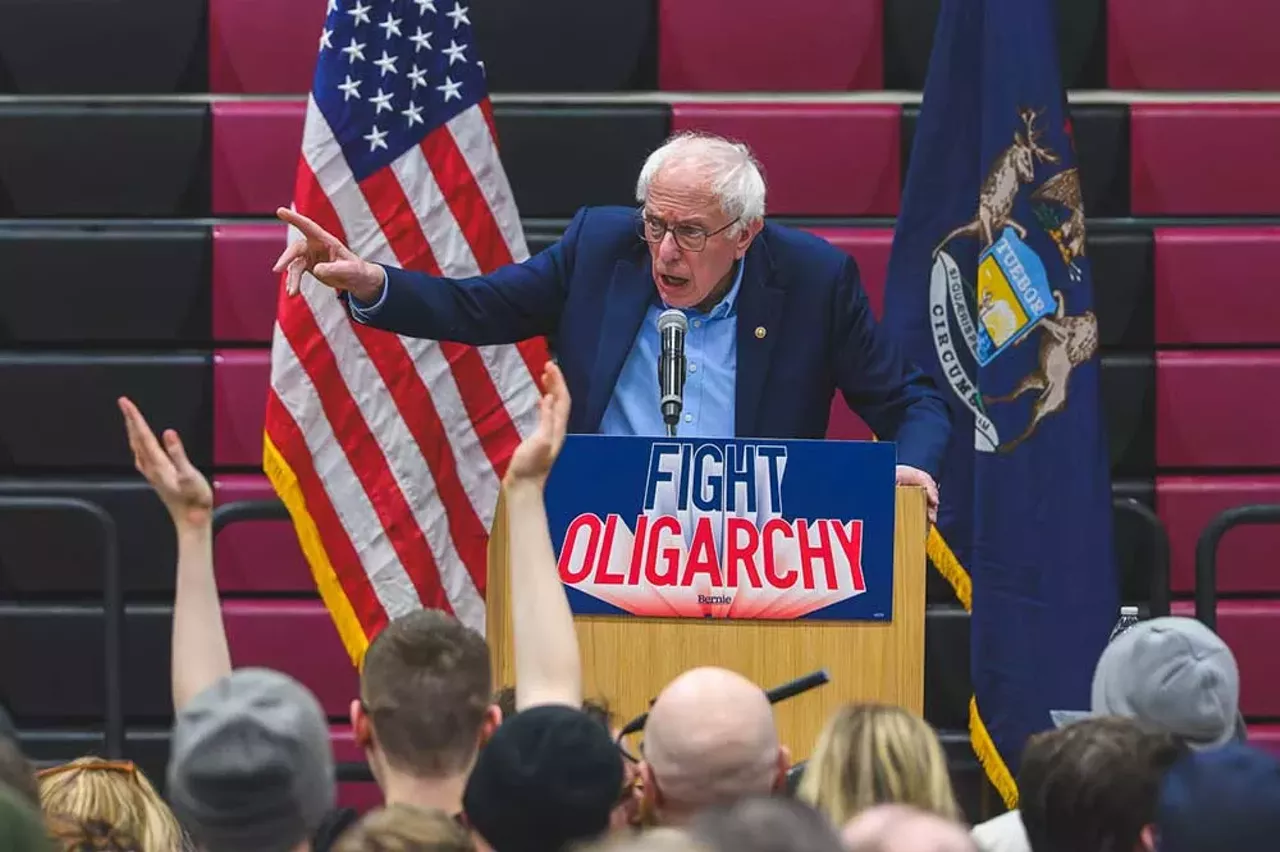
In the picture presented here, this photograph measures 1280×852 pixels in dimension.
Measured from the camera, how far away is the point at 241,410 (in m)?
5.84

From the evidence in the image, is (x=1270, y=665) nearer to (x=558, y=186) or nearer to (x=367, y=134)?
(x=558, y=186)

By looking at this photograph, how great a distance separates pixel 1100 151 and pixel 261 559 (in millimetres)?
2387

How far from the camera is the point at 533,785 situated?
226cm

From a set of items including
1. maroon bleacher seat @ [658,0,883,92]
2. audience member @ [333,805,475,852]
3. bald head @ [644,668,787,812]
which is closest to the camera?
audience member @ [333,805,475,852]

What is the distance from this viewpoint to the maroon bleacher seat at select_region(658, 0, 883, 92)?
5938 millimetres

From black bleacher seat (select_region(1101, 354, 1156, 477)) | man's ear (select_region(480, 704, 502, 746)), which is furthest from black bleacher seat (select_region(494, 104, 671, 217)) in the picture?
man's ear (select_region(480, 704, 502, 746))

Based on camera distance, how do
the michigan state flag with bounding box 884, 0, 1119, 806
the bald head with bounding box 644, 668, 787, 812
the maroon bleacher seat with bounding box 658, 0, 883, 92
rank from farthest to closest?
1. the maroon bleacher seat with bounding box 658, 0, 883, 92
2. the michigan state flag with bounding box 884, 0, 1119, 806
3. the bald head with bounding box 644, 668, 787, 812

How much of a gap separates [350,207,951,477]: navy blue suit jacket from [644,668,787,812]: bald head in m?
1.74

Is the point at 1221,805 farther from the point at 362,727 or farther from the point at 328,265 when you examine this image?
the point at 328,265

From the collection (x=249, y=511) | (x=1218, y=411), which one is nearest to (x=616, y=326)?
(x=249, y=511)

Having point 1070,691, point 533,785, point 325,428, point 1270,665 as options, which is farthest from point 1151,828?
point 1270,665

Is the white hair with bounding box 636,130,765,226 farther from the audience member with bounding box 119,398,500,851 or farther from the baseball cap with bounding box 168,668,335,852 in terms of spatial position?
the baseball cap with bounding box 168,668,335,852

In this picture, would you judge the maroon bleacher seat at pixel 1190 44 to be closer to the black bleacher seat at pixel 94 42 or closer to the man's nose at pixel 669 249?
the man's nose at pixel 669 249

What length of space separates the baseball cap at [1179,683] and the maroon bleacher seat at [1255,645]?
297 centimetres
